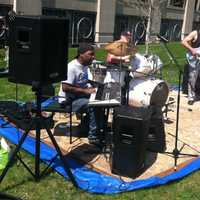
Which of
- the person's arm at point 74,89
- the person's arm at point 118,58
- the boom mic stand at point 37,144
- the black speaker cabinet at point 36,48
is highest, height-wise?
the black speaker cabinet at point 36,48

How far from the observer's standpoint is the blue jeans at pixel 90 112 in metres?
5.93

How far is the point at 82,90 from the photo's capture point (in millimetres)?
6043

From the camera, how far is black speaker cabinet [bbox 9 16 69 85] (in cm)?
431

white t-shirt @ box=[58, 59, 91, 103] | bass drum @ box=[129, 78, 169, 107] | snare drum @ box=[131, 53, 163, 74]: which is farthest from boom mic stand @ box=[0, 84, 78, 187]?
snare drum @ box=[131, 53, 163, 74]

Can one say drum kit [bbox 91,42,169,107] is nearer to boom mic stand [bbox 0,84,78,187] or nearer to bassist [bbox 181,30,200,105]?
bassist [bbox 181,30,200,105]

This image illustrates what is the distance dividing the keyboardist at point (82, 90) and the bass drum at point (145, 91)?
0.89m

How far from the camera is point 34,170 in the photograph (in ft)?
17.2

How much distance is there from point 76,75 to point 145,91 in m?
1.19

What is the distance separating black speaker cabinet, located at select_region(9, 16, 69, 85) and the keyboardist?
136 centimetres

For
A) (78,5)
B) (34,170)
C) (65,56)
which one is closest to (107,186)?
(34,170)

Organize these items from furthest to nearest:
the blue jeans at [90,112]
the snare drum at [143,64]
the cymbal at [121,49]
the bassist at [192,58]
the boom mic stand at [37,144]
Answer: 1. the bassist at [192,58]
2. the snare drum at [143,64]
3. the cymbal at [121,49]
4. the blue jeans at [90,112]
5. the boom mic stand at [37,144]

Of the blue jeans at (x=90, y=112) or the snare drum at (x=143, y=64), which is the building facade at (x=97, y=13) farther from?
the blue jeans at (x=90, y=112)

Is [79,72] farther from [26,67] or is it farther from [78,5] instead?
[78,5]

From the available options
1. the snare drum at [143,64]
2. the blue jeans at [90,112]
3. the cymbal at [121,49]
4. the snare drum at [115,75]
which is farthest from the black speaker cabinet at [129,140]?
the snare drum at [143,64]
